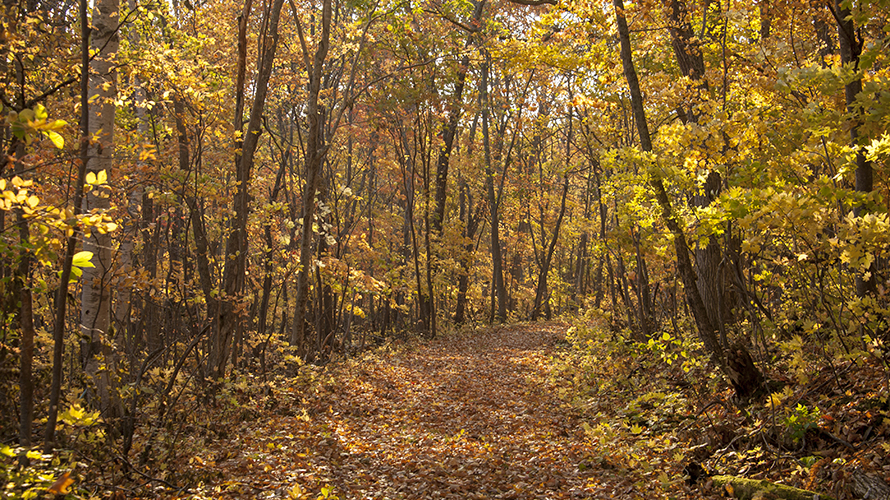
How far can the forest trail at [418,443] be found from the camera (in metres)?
5.04

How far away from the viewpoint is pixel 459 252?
20.3 metres

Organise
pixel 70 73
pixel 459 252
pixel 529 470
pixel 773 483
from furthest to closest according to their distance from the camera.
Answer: pixel 459 252 < pixel 529 470 < pixel 70 73 < pixel 773 483

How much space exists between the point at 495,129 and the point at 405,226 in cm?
577

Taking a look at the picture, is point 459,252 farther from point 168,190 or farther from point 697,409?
point 697,409

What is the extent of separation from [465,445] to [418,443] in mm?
600

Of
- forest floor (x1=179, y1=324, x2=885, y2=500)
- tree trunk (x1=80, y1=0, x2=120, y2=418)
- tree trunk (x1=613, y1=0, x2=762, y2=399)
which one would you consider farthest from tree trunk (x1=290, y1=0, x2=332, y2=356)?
tree trunk (x1=613, y1=0, x2=762, y2=399)

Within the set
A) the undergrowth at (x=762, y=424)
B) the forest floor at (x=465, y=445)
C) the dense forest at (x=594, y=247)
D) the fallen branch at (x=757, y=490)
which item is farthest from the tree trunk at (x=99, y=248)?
the fallen branch at (x=757, y=490)

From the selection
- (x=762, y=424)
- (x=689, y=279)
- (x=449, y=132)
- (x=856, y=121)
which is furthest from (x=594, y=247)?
(x=449, y=132)

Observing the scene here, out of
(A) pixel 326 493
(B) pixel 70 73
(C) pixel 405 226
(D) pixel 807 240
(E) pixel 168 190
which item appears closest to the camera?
(D) pixel 807 240

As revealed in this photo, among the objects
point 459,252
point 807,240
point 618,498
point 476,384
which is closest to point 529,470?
point 618,498

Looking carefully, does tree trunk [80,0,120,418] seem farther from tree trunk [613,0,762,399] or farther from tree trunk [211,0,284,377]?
tree trunk [613,0,762,399]

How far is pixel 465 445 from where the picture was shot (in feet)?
21.3

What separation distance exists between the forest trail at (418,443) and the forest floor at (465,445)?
0.7 inches

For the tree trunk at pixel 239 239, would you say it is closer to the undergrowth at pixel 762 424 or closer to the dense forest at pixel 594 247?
the dense forest at pixel 594 247
